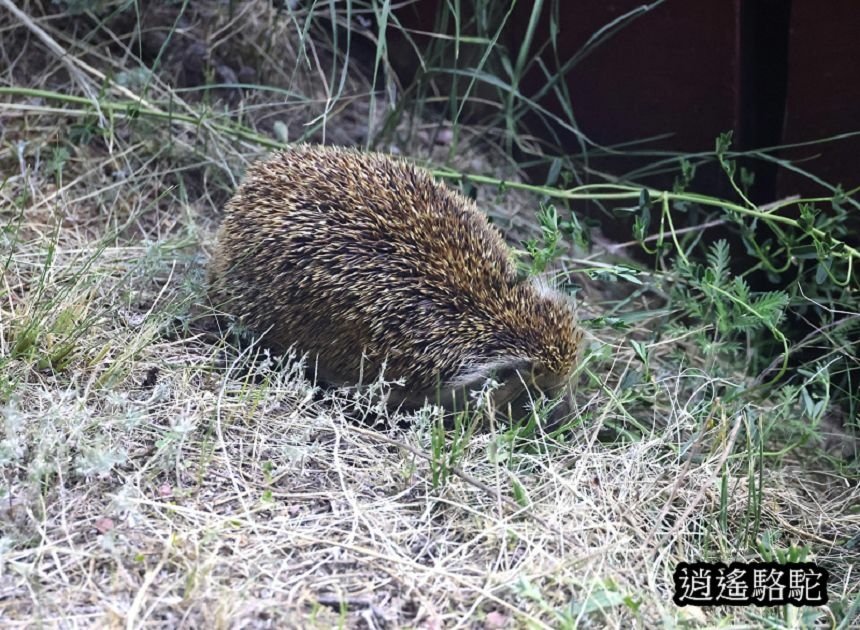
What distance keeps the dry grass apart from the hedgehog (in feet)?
0.71

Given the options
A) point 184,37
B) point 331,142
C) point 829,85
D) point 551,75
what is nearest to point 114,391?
point 331,142

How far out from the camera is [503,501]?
3.37 m

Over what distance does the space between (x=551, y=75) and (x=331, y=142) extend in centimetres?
148

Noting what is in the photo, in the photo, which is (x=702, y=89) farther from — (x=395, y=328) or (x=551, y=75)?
(x=395, y=328)

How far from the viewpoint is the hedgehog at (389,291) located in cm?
401

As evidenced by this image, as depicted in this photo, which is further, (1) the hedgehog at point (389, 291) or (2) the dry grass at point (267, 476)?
(1) the hedgehog at point (389, 291)

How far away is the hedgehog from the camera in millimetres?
4012

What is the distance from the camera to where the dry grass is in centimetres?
288

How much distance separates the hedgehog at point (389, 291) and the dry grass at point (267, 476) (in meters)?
0.22

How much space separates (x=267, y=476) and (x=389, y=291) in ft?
3.62

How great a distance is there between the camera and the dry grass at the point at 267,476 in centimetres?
288

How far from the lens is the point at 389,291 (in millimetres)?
4027

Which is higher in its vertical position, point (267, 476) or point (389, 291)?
point (389, 291)

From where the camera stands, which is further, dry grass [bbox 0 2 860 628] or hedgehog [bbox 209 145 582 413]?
hedgehog [bbox 209 145 582 413]
